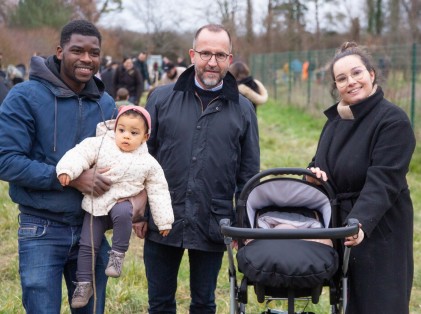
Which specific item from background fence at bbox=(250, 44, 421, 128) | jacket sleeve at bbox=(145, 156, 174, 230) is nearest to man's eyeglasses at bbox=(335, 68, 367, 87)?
background fence at bbox=(250, 44, 421, 128)

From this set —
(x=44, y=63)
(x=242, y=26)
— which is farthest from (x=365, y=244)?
(x=242, y=26)

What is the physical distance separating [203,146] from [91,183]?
756 millimetres

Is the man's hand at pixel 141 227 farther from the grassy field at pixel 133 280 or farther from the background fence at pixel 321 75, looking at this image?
the background fence at pixel 321 75

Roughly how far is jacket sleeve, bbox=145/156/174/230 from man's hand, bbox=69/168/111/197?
281mm

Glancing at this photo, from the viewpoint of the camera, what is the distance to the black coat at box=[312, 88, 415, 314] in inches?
128

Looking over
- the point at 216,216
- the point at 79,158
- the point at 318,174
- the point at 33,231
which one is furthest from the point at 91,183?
the point at 318,174

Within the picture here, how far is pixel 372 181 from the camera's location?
322 centimetres

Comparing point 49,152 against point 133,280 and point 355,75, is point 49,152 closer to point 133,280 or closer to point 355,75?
point 355,75

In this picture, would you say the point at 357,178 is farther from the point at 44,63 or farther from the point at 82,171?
the point at 44,63

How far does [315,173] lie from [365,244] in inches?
18.2

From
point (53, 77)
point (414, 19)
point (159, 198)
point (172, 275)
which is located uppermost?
point (414, 19)

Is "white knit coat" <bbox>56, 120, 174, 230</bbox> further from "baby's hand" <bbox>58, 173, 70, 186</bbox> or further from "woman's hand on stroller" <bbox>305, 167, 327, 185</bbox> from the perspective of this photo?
"woman's hand on stroller" <bbox>305, 167, 327, 185</bbox>

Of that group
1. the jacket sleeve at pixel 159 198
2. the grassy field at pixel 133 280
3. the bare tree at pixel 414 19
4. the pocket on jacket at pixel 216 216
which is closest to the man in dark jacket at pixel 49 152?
the jacket sleeve at pixel 159 198

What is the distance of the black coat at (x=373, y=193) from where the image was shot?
3252mm
